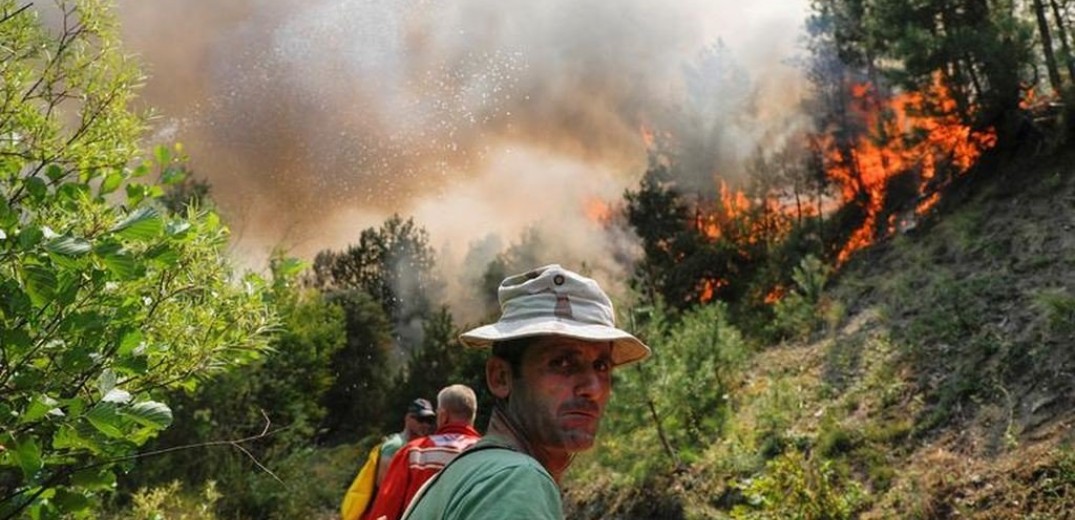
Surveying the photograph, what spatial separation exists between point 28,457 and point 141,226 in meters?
0.70

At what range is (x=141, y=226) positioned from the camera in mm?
2113

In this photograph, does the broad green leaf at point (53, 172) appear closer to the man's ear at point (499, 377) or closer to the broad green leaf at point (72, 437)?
the broad green leaf at point (72, 437)

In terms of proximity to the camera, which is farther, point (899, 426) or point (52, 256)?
point (899, 426)

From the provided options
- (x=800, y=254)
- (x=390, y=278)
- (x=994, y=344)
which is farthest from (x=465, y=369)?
(x=390, y=278)

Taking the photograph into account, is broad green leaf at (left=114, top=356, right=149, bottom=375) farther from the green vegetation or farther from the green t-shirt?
the green t-shirt

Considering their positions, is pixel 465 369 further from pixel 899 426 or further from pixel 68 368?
pixel 68 368

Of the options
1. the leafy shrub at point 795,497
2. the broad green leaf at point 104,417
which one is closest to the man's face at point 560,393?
the broad green leaf at point 104,417

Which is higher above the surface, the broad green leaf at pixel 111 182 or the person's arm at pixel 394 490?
the broad green leaf at pixel 111 182

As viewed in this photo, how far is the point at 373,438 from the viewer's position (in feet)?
95.2

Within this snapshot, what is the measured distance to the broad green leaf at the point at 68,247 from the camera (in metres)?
1.91

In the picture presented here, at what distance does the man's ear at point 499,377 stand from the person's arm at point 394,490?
2.05 metres

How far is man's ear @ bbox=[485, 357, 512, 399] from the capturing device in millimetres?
1852

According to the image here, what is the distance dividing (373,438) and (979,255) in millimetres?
22247

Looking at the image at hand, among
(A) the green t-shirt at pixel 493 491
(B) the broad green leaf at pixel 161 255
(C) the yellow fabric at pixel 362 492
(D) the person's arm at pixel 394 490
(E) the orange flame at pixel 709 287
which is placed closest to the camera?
(A) the green t-shirt at pixel 493 491
